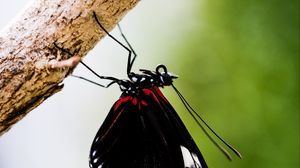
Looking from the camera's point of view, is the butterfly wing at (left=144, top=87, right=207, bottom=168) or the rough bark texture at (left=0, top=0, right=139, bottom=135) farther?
the butterfly wing at (left=144, top=87, right=207, bottom=168)

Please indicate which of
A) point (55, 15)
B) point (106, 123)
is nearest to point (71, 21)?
point (55, 15)

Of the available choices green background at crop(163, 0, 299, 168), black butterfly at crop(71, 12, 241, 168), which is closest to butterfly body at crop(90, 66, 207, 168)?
black butterfly at crop(71, 12, 241, 168)

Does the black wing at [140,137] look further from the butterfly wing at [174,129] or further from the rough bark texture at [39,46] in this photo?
the rough bark texture at [39,46]

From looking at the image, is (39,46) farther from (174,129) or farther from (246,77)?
(246,77)

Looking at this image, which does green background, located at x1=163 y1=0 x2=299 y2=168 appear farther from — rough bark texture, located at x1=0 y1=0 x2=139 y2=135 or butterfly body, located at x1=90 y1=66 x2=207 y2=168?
rough bark texture, located at x1=0 y1=0 x2=139 y2=135

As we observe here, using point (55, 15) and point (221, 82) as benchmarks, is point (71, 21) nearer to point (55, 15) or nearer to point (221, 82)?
point (55, 15)

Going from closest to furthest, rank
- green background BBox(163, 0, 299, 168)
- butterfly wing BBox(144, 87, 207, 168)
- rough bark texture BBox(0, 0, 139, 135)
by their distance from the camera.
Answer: rough bark texture BBox(0, 0, 139, 135) → butterfly wing BBox(144, 87, 207, 168) → green background BBox(163, 0, 299, 168)
